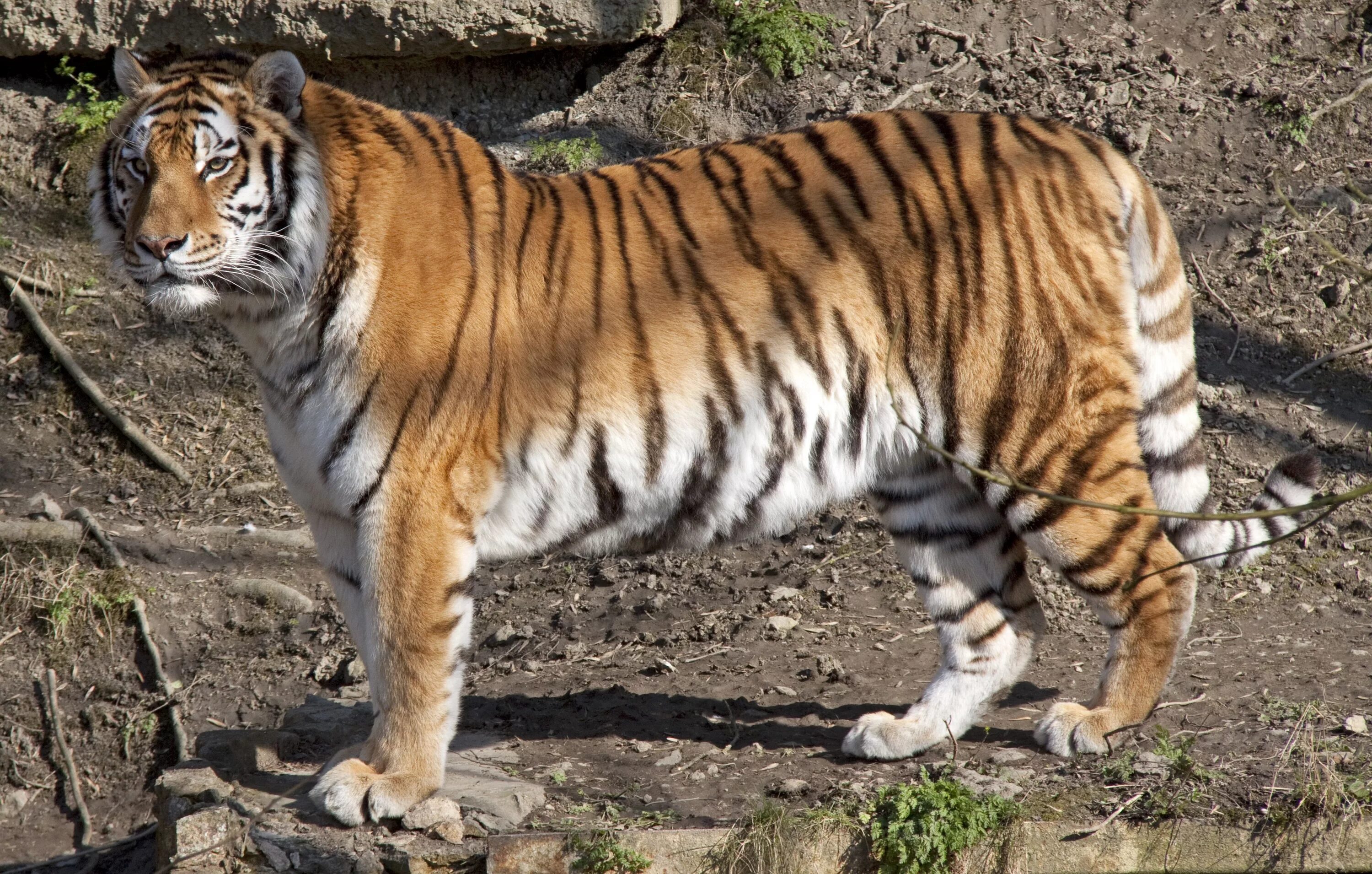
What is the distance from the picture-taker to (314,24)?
Result: 5.82 meters

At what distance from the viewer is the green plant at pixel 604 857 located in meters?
2.79

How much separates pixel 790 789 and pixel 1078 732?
765mm

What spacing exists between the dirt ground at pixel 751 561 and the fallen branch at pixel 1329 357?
39 mm

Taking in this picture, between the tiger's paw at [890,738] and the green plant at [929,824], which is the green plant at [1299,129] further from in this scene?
the green plant at [929,824]

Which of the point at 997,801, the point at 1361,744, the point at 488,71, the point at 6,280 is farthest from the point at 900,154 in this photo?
the point at 6,280

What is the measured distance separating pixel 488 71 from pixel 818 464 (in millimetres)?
3826

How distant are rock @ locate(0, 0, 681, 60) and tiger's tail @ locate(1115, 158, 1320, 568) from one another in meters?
3.40

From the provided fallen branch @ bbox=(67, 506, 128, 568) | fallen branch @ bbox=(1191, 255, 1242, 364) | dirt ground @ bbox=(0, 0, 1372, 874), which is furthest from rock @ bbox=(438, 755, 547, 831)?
fallen branch @ bbox=(1191, 255, 1242, 364)

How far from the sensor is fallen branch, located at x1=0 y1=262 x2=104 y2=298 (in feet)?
18.1

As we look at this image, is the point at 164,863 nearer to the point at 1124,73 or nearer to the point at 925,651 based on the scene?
the point at 925,651

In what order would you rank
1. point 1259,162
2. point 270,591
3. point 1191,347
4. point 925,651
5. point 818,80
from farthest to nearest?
1. point 818,80
2. point 1259,162
3. point 270,591
4. point 925,651
5. point 1191,347

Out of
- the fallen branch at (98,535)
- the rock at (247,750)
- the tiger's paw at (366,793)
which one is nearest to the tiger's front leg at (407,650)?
the tiger's paw at (366,793)

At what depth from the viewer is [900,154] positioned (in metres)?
3.27

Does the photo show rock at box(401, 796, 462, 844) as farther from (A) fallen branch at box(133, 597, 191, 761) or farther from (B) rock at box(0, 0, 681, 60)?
(B) rock at box(0, 0, 681, 60)
